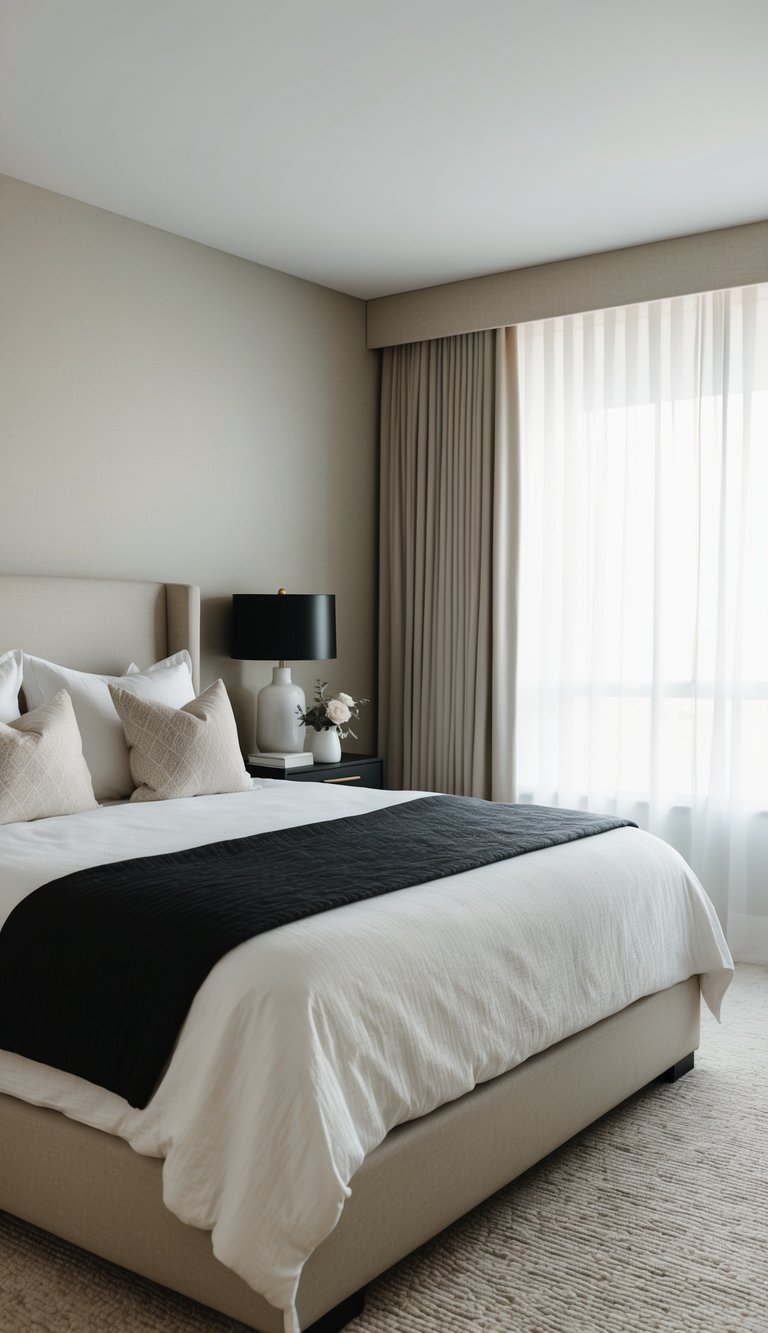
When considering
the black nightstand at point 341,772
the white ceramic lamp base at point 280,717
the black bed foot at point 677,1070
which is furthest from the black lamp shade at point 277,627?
the black bed foot at point 677,1070

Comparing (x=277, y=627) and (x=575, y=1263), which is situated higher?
(x=277, y=627)

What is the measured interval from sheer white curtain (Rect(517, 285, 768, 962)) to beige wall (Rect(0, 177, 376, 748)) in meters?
0.86

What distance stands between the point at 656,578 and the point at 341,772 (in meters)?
1.49

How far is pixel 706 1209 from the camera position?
8.38 ft

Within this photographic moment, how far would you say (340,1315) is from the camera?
2055 millimetres

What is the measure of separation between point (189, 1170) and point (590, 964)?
115 centimetres

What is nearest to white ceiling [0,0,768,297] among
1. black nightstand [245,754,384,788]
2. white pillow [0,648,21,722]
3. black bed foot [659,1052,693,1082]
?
white pillow [0,648,21,722]

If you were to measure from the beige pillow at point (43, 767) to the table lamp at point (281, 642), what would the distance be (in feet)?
4.46

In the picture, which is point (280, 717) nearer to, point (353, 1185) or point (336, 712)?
point (336, 712)

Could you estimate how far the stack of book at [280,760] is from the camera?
4594 mm

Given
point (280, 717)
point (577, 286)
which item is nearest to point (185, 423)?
point (280, 717)

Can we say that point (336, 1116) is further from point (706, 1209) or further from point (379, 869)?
point (706, 1209)

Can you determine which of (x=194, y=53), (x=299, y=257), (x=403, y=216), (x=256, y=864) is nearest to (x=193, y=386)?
(x=299, y=257)

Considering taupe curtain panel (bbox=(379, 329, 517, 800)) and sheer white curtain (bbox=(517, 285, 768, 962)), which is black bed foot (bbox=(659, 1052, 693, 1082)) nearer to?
sheer white curtain (bbox=(517, 285, 768, 962))
